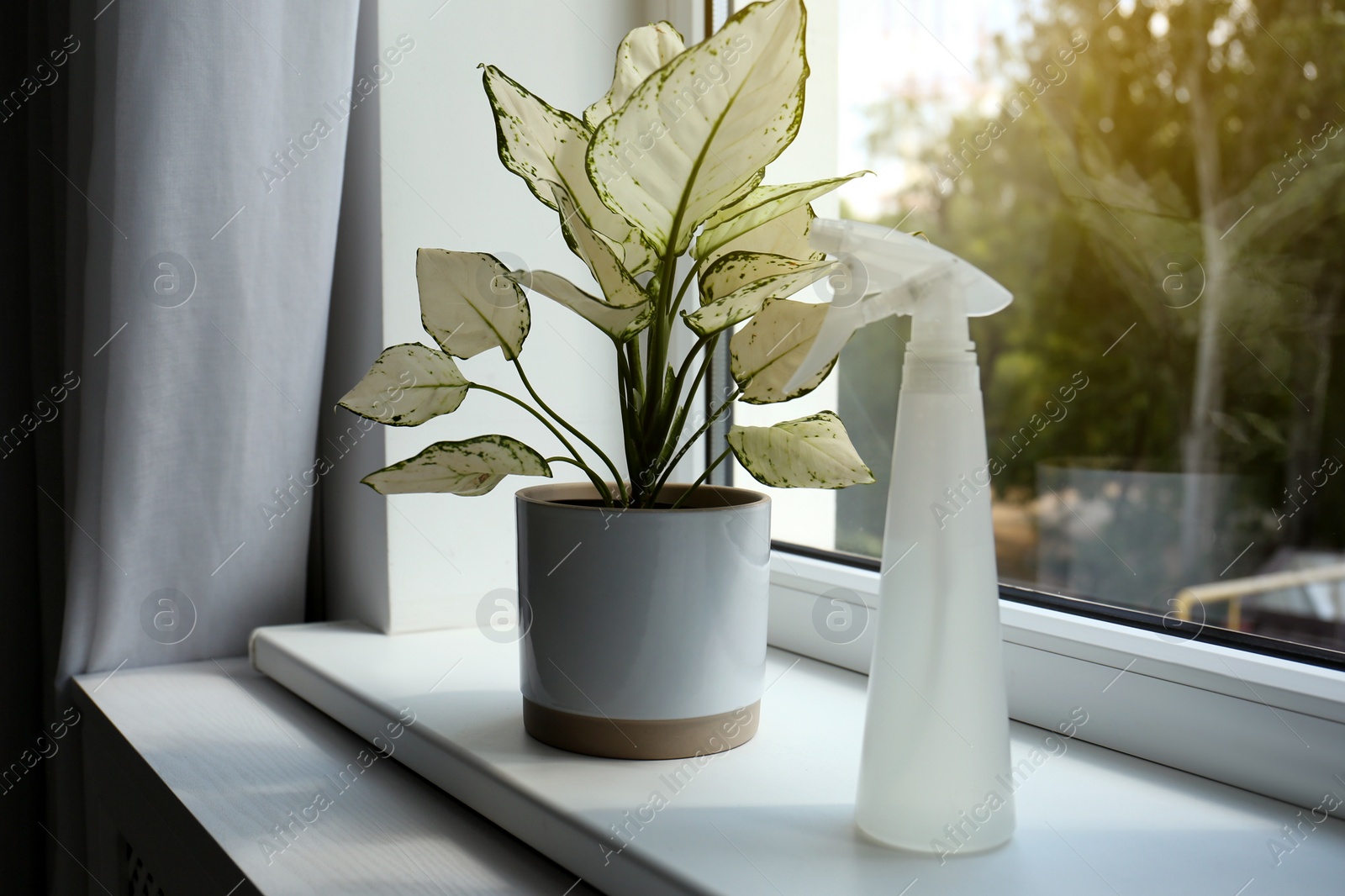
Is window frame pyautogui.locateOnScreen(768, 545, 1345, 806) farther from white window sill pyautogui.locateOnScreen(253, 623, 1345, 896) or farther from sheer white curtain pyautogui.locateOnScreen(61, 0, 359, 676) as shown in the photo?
sheer white curtain pyautogui.locateOnScreen(61, 0, 359, 676)

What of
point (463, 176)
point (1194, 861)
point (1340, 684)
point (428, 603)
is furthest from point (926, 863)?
point (463, 176)

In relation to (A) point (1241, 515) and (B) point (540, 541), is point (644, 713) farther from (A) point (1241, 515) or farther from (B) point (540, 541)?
(A) point (1241, 515)

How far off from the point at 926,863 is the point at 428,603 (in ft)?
1.73

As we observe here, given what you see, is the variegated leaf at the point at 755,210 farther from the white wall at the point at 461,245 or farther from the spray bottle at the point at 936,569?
the white wall at the point at 461,245

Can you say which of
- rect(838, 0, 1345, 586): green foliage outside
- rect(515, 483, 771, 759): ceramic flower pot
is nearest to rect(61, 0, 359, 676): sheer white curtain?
rect(515, 483, 771, 759): ceramic flower pot

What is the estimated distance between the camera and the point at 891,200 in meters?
0.78

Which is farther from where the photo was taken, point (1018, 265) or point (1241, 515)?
point (1018, 265)

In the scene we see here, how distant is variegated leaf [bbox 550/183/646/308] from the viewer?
19.7 inches

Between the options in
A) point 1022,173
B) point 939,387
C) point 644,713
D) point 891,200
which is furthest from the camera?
point 891,200

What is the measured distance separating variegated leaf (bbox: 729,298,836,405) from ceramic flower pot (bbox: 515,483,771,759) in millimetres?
73

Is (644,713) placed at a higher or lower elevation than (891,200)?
lower

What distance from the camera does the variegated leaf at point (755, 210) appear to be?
484 millimetres

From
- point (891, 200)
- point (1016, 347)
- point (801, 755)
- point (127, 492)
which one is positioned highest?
point (891, 200)

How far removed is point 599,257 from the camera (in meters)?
0.52
